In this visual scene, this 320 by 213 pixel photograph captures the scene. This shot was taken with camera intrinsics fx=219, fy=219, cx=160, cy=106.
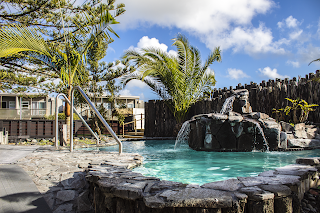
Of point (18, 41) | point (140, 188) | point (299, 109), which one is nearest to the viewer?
point (140, 188)

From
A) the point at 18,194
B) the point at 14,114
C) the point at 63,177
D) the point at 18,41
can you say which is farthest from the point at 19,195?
the point at 14,114

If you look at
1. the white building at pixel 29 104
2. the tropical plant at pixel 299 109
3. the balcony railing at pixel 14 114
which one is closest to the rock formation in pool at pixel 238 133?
the tropical plant at pixel 299 109

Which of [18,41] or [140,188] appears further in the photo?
[18,41]

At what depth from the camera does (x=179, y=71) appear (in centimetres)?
1181

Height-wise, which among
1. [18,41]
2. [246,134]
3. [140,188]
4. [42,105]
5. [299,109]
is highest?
[18,41]

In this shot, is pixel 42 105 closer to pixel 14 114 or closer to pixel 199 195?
pixel 14 114

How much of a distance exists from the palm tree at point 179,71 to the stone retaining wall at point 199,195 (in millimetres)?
9296

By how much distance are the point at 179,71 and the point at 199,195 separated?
10217 mm

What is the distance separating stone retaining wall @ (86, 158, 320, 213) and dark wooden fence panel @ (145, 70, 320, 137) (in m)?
5.55

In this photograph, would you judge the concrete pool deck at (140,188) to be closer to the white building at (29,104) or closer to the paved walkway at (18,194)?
the paved walkway at (18,194)

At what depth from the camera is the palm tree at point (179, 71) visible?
1184cm

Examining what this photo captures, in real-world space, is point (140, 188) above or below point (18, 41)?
below

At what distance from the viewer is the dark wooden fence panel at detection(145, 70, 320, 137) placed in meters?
8.59

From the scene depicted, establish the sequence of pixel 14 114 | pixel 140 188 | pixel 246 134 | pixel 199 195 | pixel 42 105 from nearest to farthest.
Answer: pixel 199 195 → pixel 140 188 → pixel 246 134 → pixel 14 114 → pixel 42 105
